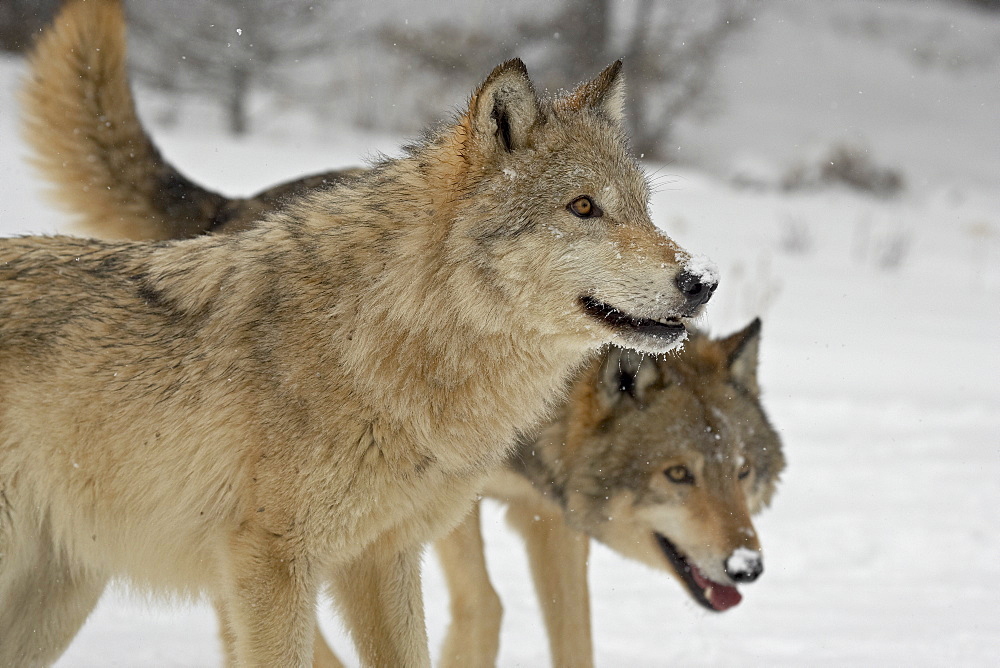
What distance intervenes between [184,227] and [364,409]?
2277 mm

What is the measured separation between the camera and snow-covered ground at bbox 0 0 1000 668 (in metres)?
4.61

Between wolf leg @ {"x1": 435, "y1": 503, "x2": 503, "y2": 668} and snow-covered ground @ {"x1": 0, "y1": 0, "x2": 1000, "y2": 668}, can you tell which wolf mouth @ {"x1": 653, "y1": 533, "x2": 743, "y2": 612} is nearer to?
snow-covered ground @ {"x1": 0, "y1": 0, "x2": 1000, "y2": 668}

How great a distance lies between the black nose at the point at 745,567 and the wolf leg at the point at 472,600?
1022 mm

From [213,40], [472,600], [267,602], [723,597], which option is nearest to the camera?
[267,602]

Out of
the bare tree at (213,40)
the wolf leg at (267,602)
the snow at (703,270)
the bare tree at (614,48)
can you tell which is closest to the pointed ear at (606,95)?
the snow at (703,270)

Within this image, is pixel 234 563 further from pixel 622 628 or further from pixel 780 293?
pixel 780 293

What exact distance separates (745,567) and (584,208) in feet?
5.32

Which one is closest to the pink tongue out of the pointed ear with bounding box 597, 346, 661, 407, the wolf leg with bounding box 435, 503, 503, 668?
the pointed ear with bounding box 597, 346, 661, 407

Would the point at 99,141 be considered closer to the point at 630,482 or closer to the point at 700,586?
the point at 630,482

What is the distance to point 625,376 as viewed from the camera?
4.14 meters

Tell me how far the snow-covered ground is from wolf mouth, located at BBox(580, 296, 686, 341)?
1.39 meters

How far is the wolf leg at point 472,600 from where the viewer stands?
4188 mm

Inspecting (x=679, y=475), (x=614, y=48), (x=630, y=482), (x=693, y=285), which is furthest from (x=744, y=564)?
(x=614, y=48)

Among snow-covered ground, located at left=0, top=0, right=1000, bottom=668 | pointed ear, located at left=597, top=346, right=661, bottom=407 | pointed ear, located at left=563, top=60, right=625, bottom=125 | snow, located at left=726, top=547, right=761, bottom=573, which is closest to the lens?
pointed ear, located at left=563, top=60, right=625, bottom=125
